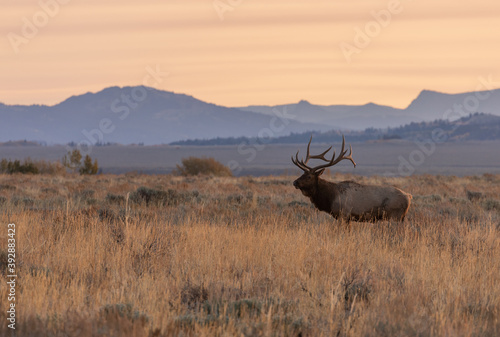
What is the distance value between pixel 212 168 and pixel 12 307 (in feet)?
133

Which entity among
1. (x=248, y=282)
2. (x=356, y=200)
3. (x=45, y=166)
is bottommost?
(x=248, y=282)

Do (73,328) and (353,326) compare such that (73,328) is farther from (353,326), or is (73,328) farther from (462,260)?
(462,260)

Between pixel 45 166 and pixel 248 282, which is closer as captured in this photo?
pixel 248 282

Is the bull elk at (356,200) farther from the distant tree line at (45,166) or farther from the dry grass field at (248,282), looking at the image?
the distant tree line at (45,166)

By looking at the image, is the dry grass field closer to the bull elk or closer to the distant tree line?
the bull elk

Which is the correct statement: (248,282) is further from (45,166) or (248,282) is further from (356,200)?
(45,166)

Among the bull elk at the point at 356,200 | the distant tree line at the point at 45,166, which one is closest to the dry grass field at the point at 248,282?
the bull elk at the point at 356,200

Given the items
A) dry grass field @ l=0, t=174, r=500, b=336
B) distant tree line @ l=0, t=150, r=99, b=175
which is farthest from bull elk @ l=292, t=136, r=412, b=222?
distant tree line @ l=0, t=150, r=99, b=175

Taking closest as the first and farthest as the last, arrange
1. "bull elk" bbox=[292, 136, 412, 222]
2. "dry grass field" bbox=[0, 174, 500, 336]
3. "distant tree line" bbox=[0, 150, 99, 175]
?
"dry grass field" bbox=[0, 174, 500, 336]
"bull elk" bbox=[292, 136, 412, 222]
"distant tree line" bbox=[0, 150, 99, 175]

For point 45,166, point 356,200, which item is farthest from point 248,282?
point 45,166

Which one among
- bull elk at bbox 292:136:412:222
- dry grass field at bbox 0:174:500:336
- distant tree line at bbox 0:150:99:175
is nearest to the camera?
dry grass field at bbox 0:174:500:336

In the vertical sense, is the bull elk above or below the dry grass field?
above

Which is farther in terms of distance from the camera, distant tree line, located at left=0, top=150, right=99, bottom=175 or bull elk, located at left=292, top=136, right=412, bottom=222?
distant tree line, located at left=0, top=150, right=99, bottom=175

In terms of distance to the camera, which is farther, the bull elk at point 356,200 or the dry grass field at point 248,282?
the bull elk at point 356,200
